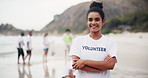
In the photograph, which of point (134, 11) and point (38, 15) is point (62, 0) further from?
point (134, 11)

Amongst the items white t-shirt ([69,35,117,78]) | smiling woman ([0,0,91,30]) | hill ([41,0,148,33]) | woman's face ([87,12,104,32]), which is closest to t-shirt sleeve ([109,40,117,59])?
white t-shirt ([69,35,117,78])

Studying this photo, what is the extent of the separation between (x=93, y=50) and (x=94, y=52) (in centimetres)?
2

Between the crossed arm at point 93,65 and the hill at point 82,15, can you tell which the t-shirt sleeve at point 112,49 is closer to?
the crossed arm at point 93,65

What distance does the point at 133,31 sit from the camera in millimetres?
21281

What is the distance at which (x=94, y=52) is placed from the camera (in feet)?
4.83

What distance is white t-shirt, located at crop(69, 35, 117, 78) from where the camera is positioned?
1475 mm

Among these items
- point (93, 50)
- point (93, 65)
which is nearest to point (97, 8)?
point (93, 50)

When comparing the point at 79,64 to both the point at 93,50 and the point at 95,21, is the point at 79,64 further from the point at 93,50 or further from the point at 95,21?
the point at 95,21

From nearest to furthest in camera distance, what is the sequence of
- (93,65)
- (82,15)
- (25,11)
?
(93,65) → (25,11) → (82,15)

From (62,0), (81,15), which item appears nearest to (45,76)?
(62,0)

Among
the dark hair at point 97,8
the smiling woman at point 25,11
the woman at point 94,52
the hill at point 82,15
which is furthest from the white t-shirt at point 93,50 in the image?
the hill at point 82,15

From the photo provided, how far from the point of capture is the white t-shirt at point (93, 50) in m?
1.47

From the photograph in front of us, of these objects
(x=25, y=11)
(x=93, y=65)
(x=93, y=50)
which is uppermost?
(x=25, y=11)

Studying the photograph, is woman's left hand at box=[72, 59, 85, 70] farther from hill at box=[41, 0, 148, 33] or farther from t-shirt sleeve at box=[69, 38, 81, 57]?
hill at box=[41, 0, 148, 33]
